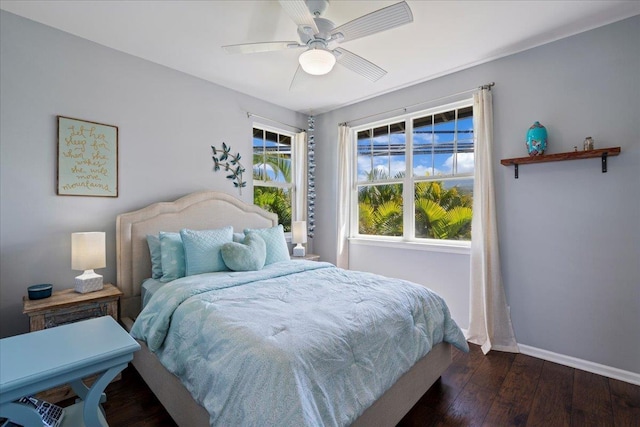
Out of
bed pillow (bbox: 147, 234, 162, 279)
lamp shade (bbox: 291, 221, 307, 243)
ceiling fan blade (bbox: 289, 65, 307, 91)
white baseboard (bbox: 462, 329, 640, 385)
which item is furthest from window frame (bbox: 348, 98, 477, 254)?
bed pillow (bbox: 147, 234, 162, 279)

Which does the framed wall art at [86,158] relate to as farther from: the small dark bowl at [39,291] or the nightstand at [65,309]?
the nightstand at [65,309]

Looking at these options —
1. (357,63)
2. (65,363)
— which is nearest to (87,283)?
(65,363)

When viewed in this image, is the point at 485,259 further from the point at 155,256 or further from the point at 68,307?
the point at 68,307

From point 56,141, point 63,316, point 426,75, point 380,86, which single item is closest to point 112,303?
point 63,316

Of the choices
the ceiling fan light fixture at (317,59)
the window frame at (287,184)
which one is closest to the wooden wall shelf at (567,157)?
the ceiling fan light fixture at (317,59)

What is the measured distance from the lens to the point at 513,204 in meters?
2.77

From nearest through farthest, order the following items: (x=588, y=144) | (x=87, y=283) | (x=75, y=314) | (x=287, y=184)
Result: (x=75, y=314)
(x=87, y=283)
(x=588, y=144)
(x=287, y=184)

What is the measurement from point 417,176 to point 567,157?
1414mm

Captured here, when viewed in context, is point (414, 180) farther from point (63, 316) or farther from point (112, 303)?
point (63, 316)

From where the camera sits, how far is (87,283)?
2240 millimetres

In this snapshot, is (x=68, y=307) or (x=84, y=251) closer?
(x=68, y=307)

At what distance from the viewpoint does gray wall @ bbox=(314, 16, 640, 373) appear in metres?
2.25

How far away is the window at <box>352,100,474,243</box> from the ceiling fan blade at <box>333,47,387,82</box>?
4.13ft

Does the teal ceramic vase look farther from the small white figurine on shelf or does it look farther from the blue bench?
the blue bench
